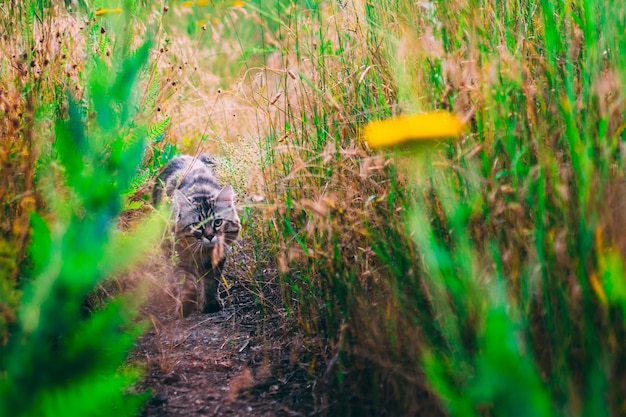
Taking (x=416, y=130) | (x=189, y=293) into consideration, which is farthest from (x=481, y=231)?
(x=189, y=293)

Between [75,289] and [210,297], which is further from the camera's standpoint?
[210,297]

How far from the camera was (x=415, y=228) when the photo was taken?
1176mm

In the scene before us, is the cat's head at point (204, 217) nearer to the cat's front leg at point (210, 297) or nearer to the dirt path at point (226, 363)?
the cat's front leg at point (210, 297)

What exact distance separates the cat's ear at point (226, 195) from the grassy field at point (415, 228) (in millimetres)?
766

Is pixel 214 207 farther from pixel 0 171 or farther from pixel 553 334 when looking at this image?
pixel 553 334

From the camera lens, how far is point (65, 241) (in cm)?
109

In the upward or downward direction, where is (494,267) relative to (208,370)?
upward

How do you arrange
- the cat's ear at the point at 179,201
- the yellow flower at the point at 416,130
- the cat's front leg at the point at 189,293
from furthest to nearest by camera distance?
the cat's ear at the point at 179,201 → the cat's front leg at the point at 189,293 → the yellow flower at the point at 416,130

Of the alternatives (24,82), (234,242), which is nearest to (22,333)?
(24,82)

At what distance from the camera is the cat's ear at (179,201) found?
8.56 ft

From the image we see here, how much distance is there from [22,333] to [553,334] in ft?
3.50

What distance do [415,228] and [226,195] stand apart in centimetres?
166

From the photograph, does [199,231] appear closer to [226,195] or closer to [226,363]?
[226,195]

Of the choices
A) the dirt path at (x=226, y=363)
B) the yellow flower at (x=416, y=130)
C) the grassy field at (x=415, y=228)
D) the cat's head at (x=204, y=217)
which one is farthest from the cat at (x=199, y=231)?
the yellow flower at (x=416, y=130)
